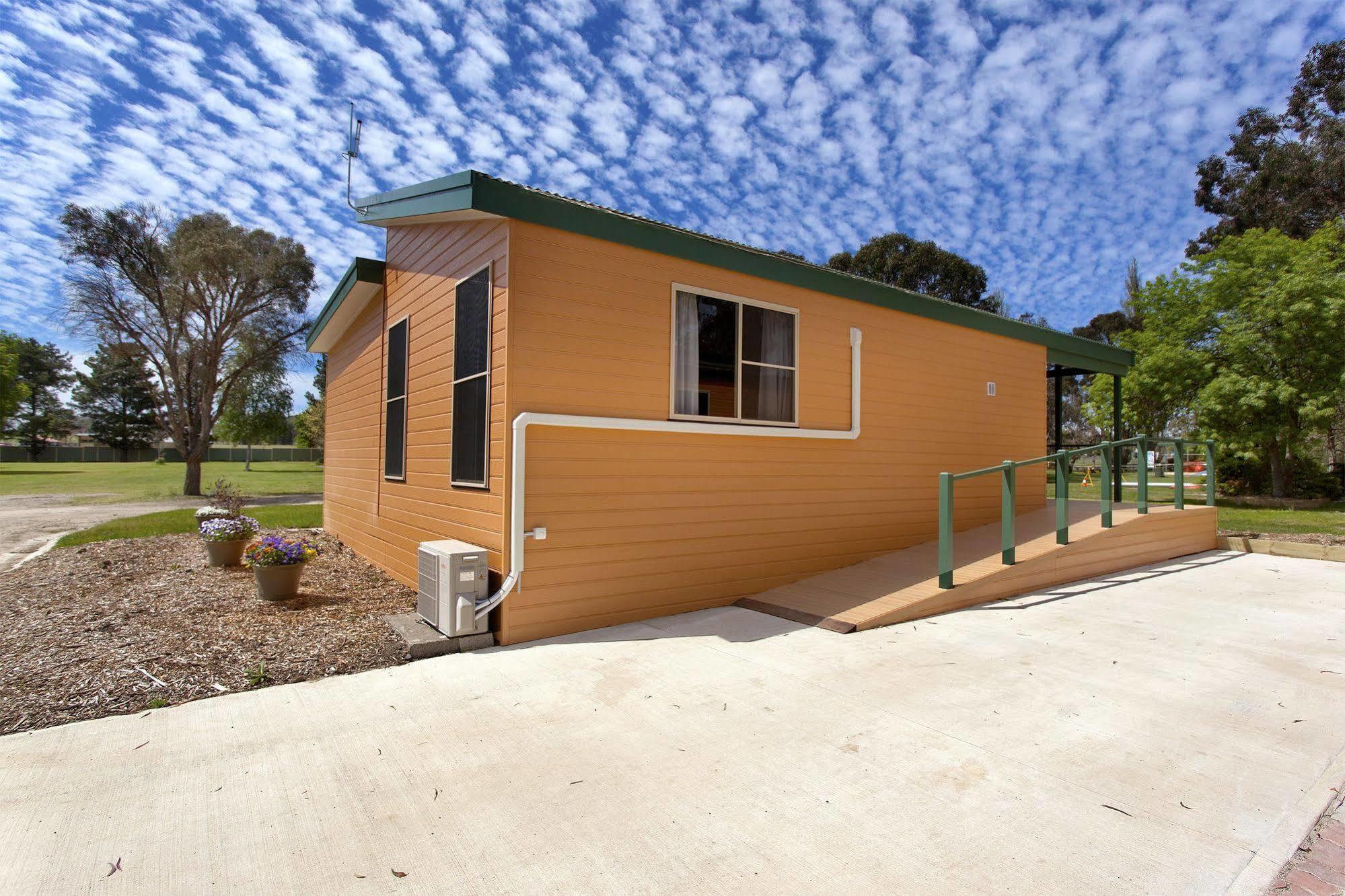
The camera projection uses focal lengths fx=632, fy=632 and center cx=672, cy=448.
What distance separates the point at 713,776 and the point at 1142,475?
23.3 feet

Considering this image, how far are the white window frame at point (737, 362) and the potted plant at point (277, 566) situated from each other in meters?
3.42

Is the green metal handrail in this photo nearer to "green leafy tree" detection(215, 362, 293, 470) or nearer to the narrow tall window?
the narrow tall window

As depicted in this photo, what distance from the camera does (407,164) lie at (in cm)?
722

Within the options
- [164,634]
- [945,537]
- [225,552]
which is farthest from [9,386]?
[945,537]

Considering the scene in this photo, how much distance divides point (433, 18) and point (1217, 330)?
19443 millimetres

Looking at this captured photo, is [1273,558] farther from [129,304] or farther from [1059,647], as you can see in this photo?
[129,304]

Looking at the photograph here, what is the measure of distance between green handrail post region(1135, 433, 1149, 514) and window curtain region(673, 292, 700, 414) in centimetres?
492

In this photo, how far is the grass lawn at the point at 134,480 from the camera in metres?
20.0

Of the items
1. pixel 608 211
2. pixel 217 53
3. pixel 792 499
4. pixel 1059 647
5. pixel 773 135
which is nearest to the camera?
pixel 1059 647

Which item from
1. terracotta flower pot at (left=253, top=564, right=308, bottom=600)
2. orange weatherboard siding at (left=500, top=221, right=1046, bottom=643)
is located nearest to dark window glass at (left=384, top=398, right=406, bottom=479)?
orange weatherboard siding at (left=500, top=221, right=1046, bottom=643)

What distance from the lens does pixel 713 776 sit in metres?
2.58

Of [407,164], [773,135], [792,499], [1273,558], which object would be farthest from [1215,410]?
[407,164]

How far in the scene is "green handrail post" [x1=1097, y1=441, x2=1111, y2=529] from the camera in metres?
6.34

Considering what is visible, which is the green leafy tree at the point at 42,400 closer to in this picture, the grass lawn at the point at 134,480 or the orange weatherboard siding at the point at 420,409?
the grass lawn at the point at 134,480
